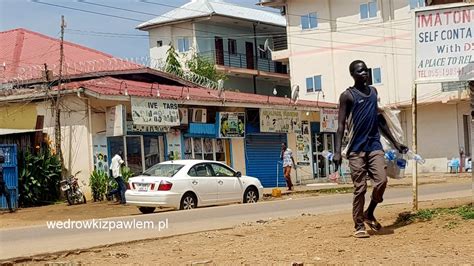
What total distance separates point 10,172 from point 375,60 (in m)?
28.2

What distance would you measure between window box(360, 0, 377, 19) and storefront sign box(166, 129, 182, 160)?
73.1 ft

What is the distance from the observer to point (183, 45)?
172ft

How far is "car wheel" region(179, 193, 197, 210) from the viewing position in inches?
732

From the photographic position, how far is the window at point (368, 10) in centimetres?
4481

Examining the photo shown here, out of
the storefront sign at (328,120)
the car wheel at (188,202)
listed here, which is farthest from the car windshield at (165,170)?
the storefront sign at (328,120)

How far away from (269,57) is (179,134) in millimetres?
29406

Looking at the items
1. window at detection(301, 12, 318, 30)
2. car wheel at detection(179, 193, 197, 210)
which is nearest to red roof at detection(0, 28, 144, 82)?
car wheel at detection(179, 193, 197, 210)

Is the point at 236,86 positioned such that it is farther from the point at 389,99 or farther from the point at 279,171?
the point at 279,171

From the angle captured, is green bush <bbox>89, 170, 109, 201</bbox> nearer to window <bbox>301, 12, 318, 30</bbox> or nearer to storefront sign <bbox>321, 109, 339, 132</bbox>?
storefront sign <bbox>321, 109, 339, 132</bbox>

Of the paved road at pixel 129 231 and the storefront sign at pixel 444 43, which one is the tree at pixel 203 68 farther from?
the storefront sign at pixel 444 43

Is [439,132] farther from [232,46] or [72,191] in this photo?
[72,191]

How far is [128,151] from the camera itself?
25.3 meters

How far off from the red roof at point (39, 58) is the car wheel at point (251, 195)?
1010cm

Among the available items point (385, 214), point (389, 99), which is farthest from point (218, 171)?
point (389, 99)
